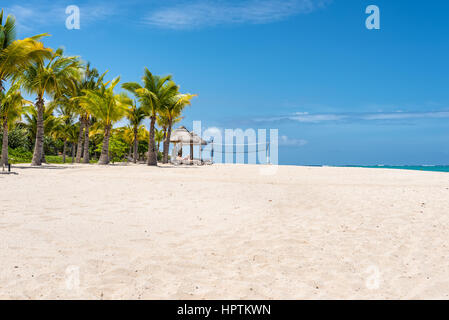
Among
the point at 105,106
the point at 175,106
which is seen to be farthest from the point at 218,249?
the point at 175,106

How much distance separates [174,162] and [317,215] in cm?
2874

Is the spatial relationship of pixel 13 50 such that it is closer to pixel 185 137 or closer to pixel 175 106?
pixel 175 106

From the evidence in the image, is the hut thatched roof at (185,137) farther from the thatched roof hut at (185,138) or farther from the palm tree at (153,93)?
the palm tree at (153,93)

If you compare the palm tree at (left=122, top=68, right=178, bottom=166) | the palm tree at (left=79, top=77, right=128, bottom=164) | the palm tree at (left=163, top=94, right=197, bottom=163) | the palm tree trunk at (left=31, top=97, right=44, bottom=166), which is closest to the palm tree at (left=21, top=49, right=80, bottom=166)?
the palm tree trunk at (left=31, top=97, right=44, bottom=166)

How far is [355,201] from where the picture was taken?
801 cm

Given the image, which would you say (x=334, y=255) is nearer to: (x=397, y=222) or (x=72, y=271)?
(x=397, y=222)

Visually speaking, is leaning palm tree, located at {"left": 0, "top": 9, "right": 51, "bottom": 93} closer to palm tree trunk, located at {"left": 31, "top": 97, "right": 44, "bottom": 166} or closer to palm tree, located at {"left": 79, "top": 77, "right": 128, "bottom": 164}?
palm tree trunk, located at {"left": 31, "top": 97, "right": 44, "bottom": 166}

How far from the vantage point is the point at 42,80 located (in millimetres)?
19625

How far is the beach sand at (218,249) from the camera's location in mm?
3104

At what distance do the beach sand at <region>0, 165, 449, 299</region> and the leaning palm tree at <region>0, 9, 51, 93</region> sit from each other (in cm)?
1212

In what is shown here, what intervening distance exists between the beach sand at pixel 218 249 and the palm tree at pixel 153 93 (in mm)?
18630

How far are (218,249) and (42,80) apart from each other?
19.8 meters

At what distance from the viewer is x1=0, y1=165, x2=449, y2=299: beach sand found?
10.2 ft
